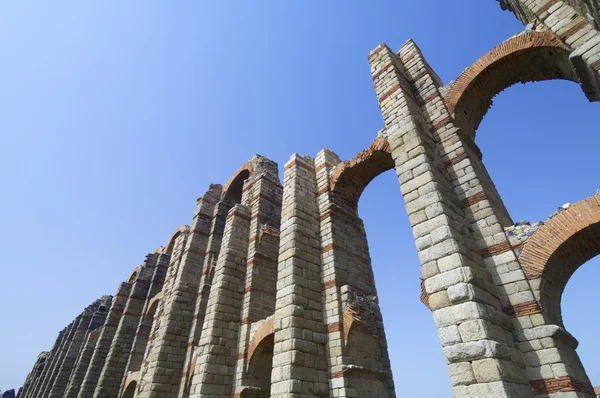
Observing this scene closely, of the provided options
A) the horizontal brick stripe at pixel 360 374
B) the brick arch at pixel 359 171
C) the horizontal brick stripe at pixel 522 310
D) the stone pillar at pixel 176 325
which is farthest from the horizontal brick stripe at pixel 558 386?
the stone pillar at pixel 176 325

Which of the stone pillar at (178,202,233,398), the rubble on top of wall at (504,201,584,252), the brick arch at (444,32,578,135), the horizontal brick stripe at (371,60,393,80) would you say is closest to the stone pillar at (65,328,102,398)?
the stone pillar at (178,202,233,398)

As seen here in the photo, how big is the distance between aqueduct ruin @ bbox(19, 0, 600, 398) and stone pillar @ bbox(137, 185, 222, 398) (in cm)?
6

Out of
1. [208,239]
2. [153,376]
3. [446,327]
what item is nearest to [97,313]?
[208,239]

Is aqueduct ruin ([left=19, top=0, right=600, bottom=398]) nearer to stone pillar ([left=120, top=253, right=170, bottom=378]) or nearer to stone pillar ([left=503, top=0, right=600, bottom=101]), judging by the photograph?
stone pillar ([left=503, top=0, right=600, bottom=101])

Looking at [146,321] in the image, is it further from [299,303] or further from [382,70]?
Answer: [382,70]

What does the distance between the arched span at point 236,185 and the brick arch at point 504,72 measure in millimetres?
12118

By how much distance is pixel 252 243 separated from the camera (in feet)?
39.5

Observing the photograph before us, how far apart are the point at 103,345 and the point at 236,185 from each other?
13538 mm

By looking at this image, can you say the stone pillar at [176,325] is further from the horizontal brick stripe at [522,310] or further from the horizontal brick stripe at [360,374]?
the horizontal brick stripe at [522,310]

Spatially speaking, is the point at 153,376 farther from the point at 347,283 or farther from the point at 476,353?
the point at 476,353

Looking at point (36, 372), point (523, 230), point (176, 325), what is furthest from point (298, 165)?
point (36, 372)

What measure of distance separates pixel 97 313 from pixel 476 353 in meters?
32.6

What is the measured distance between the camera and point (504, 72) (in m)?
7.75

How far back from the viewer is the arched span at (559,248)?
494 cm
